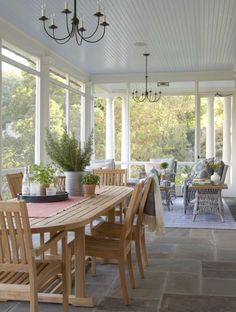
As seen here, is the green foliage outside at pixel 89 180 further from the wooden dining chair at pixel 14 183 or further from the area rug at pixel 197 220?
the area rug at pixel 197 220

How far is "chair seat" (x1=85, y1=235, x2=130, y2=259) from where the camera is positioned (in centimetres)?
305

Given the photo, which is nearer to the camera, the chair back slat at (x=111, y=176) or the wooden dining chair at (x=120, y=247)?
the wooden dining chair at (x=120, y=247)

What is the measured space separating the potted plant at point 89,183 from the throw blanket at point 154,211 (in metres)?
0.51

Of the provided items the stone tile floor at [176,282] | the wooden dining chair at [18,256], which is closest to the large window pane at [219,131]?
Result: the stone tile floor at [176,282]

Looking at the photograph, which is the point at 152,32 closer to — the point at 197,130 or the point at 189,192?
the point at 189,192

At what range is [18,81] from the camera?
628 centimetres

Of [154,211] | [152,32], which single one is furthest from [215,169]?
[154,211]

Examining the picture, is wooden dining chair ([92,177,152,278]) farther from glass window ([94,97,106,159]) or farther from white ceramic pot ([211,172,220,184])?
glass window ([94,97,106,159])

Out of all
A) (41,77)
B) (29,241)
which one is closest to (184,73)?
(41,77)

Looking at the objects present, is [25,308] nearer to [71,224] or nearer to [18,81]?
[71,224]

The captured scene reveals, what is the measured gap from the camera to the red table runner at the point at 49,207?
2.76 m

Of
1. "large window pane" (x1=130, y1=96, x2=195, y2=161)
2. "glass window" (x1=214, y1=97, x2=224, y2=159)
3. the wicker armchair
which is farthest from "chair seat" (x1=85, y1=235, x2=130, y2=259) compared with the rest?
"glass window" (x1=214, y1=97, x2=224, y2=159)

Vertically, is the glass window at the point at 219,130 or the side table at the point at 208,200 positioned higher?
the glass window at the point at 219,130

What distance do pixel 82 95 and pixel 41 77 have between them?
2690 mm
